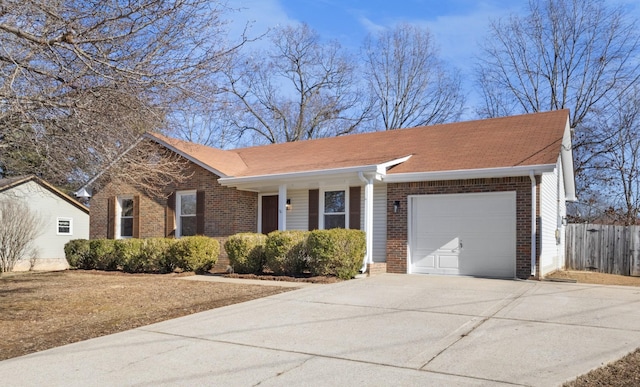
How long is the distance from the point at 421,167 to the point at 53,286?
9512mm

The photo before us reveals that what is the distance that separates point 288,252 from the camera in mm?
13102

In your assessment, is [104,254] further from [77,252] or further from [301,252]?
[301,252]

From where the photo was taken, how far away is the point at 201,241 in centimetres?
1486

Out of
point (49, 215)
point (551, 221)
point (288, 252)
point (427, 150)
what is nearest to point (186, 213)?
point (288, 252)

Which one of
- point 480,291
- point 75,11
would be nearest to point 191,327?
point 75,11

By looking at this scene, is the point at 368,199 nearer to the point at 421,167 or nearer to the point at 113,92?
the point at 421,167

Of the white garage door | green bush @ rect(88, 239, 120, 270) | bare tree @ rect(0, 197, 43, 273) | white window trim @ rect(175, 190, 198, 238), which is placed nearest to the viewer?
the white garage door

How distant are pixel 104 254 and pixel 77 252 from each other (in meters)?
1.45

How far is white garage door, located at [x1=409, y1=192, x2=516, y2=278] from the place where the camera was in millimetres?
12789

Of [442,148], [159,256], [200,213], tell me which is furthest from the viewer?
[200,213]

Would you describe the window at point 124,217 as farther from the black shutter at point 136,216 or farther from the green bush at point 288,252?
the green bush at point 288,252

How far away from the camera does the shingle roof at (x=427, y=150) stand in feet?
43.6

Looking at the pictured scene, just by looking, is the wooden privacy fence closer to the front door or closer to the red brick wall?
the red brick wall

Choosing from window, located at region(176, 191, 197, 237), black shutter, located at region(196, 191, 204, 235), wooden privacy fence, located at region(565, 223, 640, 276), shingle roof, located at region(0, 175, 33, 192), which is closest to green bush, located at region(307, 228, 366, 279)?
black shutter, located at region(196, 191, 204, 235)
